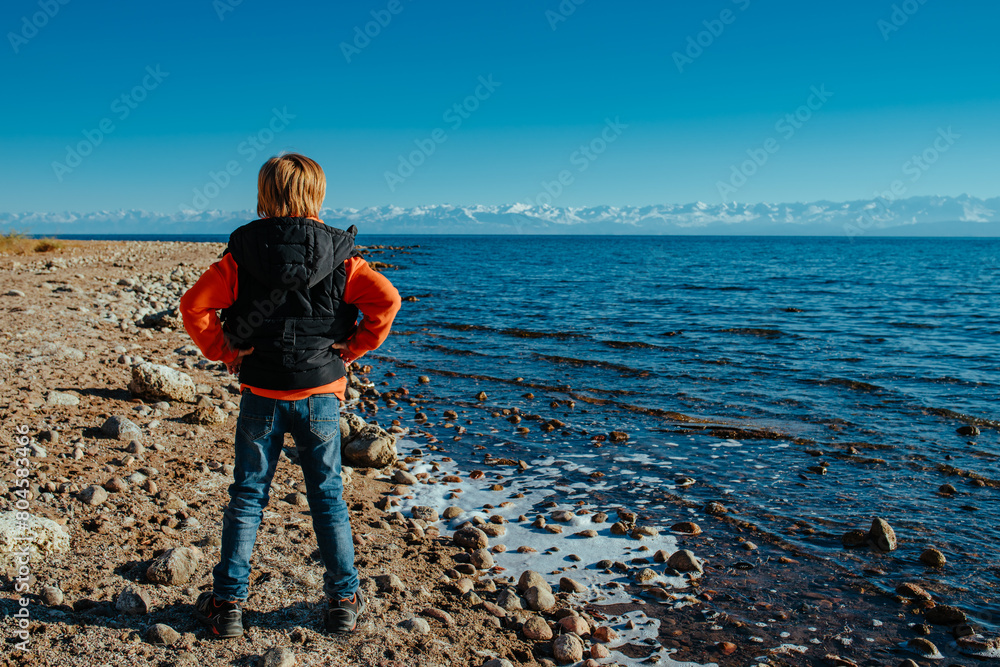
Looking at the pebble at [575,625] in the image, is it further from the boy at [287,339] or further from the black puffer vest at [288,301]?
the black puffer vest at [288,301]

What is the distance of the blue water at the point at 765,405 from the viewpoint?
6.41 meters

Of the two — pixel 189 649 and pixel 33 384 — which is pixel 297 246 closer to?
pixel 189 649

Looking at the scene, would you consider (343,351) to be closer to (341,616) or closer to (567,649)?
(341,616)

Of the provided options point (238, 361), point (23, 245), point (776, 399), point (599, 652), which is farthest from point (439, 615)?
point (23, 245)

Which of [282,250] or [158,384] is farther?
[158,384]

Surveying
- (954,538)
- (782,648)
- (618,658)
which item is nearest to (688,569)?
(782,648)

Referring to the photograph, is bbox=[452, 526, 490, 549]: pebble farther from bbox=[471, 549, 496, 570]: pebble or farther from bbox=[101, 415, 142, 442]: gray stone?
bbox=[101, 415, 142, 442]: gray stone

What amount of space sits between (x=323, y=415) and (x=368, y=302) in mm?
685

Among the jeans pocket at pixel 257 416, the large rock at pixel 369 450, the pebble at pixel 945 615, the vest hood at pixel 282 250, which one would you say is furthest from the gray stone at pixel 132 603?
the pebble at pixel 945 615

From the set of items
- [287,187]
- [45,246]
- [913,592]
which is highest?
[45,246]

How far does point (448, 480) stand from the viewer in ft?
23.4

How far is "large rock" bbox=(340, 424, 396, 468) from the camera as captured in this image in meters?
7.18

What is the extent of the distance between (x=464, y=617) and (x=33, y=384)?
6439 mm

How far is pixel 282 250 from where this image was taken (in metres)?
3.16
